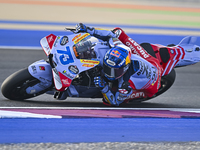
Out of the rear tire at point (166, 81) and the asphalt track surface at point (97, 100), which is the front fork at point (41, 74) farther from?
the rear tire at point (166, 81)

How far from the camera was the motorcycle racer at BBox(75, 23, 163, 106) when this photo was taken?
4801 mm

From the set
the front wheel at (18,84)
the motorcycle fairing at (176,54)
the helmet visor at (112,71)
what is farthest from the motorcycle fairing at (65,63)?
the motorcycle fairing at (176,54)

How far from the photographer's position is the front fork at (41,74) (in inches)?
195

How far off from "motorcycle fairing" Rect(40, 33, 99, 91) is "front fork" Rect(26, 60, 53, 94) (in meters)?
0.24

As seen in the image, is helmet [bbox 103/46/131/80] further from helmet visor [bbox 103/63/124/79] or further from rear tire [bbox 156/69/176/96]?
rear tire [bbox 156/69/176/96]

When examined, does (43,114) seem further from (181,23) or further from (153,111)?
(181,23)

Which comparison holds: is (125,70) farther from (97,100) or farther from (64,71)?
(97,100)

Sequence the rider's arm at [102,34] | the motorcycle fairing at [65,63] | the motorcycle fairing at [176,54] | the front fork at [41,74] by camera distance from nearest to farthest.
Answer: the motorcycle fairing at [65,63], the front fork at [41,74], the rider's arm at [102,34], the motorcycle fairing at [176,54]

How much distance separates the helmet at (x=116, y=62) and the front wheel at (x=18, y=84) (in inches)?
40.1

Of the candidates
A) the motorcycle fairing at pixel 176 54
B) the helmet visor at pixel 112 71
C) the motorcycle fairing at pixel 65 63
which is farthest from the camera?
the motorcycle fairing at pixel 176 54

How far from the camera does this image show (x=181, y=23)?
754 inches

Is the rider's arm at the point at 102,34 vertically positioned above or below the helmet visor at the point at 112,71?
above

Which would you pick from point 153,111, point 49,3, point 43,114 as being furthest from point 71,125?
point 49,3

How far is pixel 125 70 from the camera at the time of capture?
193 inches
